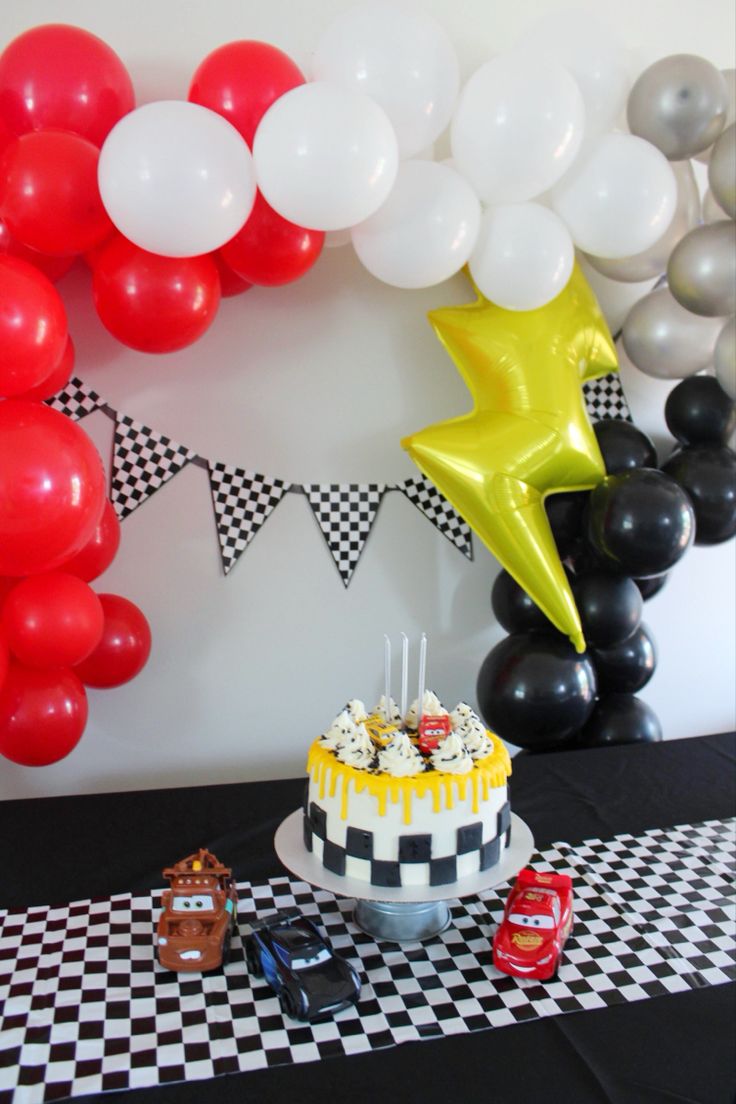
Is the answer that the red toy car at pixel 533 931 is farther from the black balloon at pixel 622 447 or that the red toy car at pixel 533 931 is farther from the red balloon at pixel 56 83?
the red balloon at pixel 56 83

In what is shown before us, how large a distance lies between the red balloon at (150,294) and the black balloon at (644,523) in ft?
2.83

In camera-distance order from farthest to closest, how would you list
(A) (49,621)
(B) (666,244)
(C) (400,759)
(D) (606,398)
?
(D) (606,398) < (B) (666,244) < (A) (49,621) < (C) (400,759)

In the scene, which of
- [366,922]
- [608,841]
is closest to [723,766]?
[608,841]

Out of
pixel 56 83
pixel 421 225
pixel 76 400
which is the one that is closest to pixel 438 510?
pixel 421 225

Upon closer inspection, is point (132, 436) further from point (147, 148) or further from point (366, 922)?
point (366, 922)

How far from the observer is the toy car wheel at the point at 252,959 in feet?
3.73

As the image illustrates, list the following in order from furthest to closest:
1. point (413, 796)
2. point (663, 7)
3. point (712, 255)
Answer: point (663, 7)
point (712, 255)
point (413, 796)

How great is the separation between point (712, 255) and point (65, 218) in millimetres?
1164

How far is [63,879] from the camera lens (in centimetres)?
137

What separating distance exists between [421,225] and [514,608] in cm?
81

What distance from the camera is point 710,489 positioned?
Answer: 6.27ft

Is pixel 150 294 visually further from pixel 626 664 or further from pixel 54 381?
pixel 626 664

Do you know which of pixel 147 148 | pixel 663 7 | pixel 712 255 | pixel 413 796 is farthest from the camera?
pixel 663 7

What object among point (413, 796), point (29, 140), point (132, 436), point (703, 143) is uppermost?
point (703, 143)
